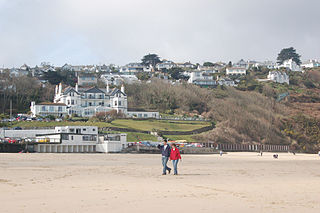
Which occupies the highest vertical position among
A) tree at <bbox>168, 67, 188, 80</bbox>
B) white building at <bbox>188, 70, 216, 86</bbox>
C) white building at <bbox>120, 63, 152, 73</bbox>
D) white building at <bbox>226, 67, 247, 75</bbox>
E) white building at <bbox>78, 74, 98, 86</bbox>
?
white building at <bbox>120, 63, 152, 73</bbox>

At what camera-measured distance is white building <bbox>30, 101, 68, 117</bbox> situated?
74938 millimetres

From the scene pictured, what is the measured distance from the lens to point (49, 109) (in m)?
76.0

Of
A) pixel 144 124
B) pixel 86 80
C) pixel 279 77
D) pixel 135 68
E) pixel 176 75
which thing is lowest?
pixel 144 124

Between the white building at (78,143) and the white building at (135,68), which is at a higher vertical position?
the white building at (135,68)

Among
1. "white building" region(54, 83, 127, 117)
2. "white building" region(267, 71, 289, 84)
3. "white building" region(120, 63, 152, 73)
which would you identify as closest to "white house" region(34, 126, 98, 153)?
"white building" region(54, 83, 127, 117)

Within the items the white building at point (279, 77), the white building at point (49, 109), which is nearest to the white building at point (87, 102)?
the white building at point (49, 109)

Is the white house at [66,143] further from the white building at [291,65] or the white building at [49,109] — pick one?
the white building at [291,65]

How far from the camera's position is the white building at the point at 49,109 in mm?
74938

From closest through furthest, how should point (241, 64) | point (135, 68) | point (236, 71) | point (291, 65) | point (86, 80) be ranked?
point (86, 80) < point (236, 71) < point (135, 68) < point (291, 65) < point (241, 64)

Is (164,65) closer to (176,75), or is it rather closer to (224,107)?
(176,75)

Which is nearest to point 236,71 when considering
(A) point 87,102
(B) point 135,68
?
(B) point 135,68

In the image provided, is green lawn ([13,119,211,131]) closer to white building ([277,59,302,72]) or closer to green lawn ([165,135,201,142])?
green lawn ([165,135,201,142])

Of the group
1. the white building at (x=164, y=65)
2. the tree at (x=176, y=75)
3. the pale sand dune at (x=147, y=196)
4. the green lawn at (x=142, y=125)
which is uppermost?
the white building at (x=164, y=65)

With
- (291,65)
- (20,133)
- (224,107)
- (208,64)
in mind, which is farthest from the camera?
(208,64)
